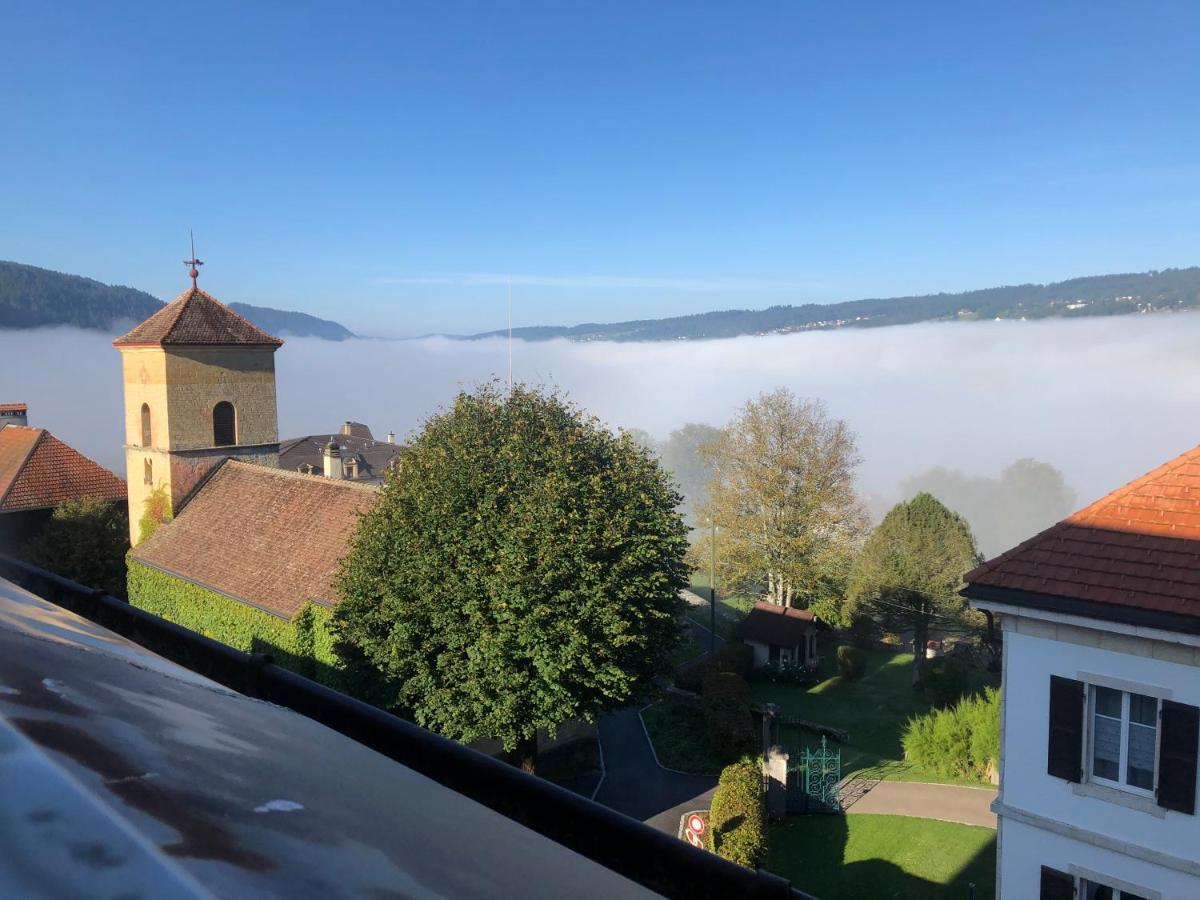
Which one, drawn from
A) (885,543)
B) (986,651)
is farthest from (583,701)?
(986,651)

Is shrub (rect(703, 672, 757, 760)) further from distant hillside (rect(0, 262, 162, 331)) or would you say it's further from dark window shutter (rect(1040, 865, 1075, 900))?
distant hillside (rect(0, 262, 162, 331))

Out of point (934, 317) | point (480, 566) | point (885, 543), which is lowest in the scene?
point (885, 543)

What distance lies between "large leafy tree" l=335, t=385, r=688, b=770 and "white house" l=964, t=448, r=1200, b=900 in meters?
7.98

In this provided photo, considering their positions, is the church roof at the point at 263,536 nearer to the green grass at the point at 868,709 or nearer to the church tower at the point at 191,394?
the church tower at the point at 191,394

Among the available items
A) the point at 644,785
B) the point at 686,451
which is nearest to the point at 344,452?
the point at 644,785

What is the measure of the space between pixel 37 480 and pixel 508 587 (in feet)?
81.9

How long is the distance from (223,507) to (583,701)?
15.2 metres

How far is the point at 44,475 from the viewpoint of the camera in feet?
107

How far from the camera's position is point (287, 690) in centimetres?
270

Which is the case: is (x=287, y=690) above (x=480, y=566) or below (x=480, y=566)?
above

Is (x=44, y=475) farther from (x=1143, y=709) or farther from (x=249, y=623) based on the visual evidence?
(x=1143, y=709)

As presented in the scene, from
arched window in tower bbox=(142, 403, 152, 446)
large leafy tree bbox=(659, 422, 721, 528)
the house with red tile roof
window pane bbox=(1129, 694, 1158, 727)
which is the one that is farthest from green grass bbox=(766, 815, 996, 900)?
large leafy tree bbox=(659, 422, 721, 528)

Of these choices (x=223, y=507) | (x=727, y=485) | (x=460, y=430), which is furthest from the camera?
(x=727, y=485)

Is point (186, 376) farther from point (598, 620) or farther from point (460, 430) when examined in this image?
point (598, 620)
